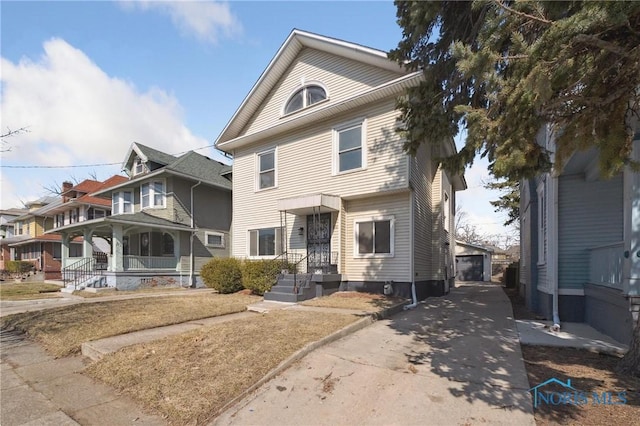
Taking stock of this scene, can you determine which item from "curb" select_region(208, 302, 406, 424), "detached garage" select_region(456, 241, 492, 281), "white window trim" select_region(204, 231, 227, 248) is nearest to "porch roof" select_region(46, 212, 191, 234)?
"white window trim" select_region(204, 231, 227, 248)

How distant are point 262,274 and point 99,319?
5309 mm

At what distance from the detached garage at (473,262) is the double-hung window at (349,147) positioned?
20824mm

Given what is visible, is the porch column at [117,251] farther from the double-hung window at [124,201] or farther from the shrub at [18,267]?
the shrub at [18,267]

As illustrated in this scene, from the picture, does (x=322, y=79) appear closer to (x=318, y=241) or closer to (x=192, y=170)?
(x=318, y=241)

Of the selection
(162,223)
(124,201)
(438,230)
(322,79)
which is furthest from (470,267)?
(124,201)

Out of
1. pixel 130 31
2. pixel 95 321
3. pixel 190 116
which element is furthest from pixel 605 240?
pixel 190 116

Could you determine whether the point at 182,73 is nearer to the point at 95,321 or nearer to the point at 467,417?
the point at 95,321

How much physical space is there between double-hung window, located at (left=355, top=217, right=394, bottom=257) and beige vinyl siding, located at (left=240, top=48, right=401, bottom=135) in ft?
15.3

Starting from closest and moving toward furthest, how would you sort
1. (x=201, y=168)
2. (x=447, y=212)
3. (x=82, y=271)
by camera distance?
(x=447, y=212), (x=82, y=271), (x=201, y=168)

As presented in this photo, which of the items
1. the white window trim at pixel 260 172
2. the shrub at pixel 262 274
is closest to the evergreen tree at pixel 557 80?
the shrub at pixel 262 274

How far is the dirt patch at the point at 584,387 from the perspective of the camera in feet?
10.7

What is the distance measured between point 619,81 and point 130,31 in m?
12.3

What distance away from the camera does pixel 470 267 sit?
2938 centimetres

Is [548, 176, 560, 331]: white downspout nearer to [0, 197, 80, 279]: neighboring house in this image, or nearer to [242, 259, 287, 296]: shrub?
[242, 259, 287, 296]: shrub
